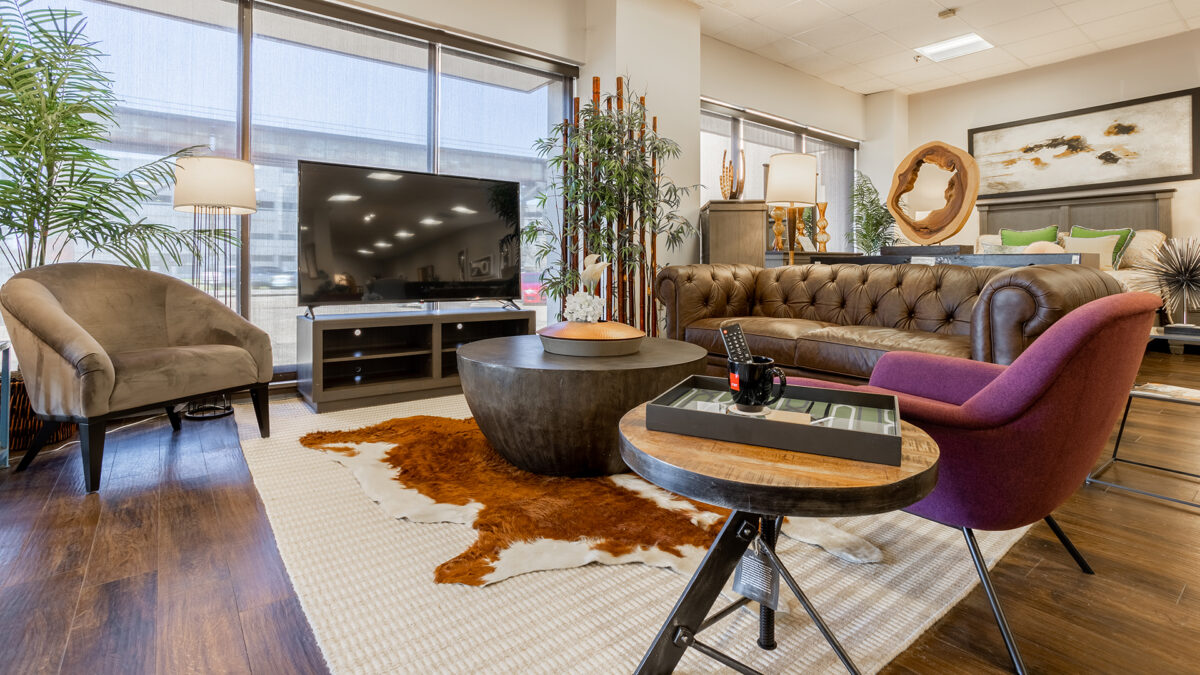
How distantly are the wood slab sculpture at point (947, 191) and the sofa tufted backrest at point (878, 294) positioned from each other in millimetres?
360

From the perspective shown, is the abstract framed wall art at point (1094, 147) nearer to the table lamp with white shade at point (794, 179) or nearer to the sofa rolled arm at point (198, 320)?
the table lamp with white shade at point (794, 179)

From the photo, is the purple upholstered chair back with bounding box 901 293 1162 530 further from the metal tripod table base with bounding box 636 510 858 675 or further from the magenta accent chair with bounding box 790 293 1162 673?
the metal tripod table base with bounding box 636 510 858 675

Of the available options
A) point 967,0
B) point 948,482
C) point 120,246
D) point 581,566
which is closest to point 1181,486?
point 948,482

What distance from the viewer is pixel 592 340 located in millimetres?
2193

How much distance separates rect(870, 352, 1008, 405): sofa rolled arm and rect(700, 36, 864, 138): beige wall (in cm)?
442

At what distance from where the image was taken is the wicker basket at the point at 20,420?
7.85 feet

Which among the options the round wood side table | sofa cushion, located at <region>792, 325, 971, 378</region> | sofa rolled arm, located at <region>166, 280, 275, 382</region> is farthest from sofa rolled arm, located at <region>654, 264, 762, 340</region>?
the round wood side table

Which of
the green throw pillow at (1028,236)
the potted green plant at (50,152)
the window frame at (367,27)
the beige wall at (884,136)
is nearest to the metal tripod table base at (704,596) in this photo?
the potted green plant at (50,152)

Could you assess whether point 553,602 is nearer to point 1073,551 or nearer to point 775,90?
point 1073,551

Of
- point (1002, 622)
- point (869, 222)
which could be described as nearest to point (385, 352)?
point (1002, 622)

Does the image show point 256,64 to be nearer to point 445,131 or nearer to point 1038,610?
point 445,131

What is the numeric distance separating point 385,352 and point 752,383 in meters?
2.91

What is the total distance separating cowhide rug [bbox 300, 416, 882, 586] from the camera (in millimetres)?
1544

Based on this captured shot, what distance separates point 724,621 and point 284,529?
1302 mm
